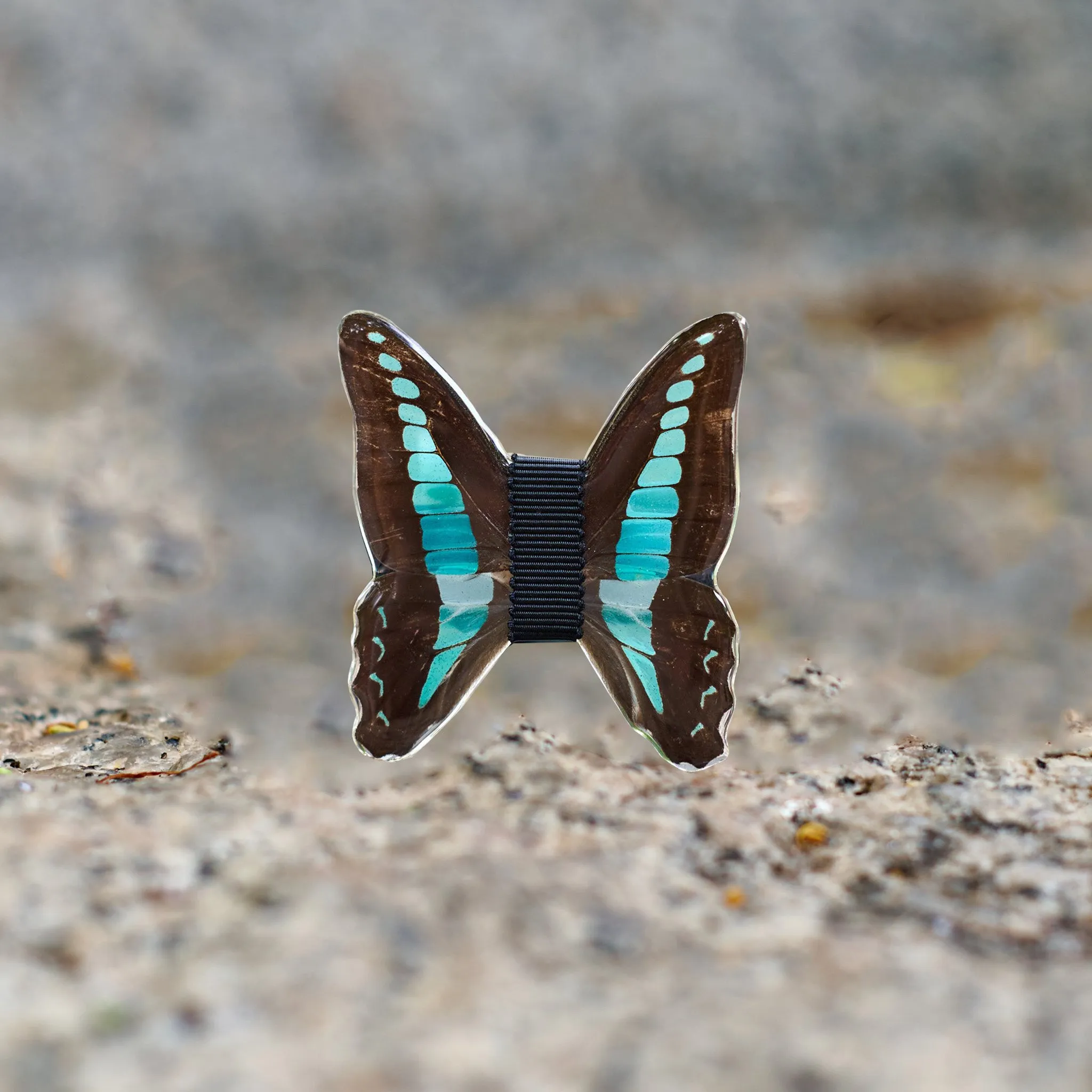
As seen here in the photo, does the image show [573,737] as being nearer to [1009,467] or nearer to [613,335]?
[613,335]

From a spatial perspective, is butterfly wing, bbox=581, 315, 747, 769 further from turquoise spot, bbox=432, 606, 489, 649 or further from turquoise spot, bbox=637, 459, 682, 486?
turquoise spot, bbox=432, 606, 489, 649

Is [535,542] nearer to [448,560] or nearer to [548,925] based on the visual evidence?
[448,560]

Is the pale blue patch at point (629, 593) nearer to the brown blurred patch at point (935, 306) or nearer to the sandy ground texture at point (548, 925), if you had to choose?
the sandy ground texture at point (548, 925)

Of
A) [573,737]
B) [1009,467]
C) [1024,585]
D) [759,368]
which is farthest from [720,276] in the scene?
[573,737]

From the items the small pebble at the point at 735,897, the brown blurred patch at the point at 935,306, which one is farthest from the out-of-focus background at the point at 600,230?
the small pebble at the point at 735,897

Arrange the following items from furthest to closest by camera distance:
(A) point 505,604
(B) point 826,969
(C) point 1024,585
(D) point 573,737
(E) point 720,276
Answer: (E) point 720,276 → (C) point 1024,585 → (D) point 573,737 → (A) point 505,604 → (B) point 826,969
